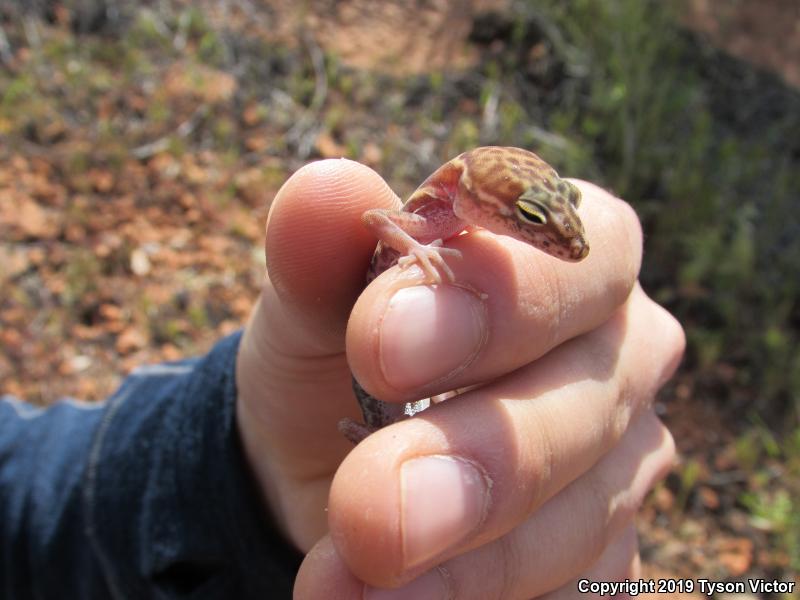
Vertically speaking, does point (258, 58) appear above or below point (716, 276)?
above

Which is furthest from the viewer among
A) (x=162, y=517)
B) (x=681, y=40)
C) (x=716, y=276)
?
(x=681, y=40)

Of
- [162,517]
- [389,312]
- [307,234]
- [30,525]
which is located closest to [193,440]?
[162,517]

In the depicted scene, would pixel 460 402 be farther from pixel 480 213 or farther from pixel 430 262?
pixel 480 213

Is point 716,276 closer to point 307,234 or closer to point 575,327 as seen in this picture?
point 575,327

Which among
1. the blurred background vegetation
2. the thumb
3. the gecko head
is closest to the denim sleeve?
the thumb

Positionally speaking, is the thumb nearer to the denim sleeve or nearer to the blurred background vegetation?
the denim sleeve

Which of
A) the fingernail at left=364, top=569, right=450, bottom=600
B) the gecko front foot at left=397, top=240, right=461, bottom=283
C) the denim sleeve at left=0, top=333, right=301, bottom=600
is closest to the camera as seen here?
the fingernail at left=364, top=569, right=450, bottom=600

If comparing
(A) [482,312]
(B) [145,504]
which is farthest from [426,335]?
(B) [145,504]
